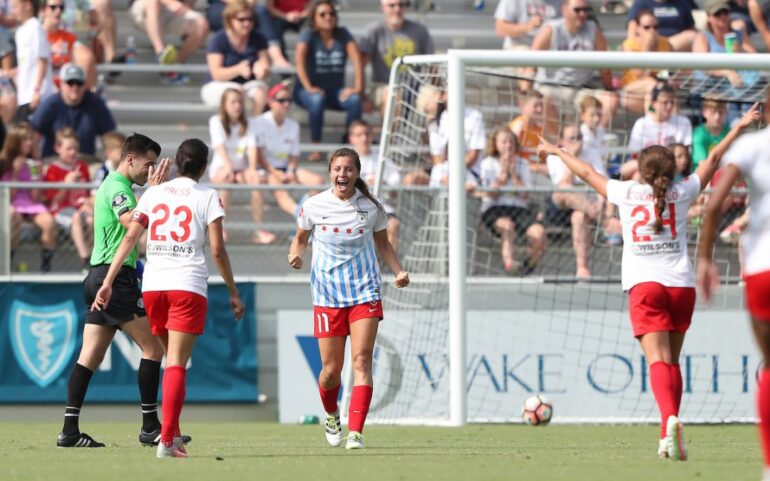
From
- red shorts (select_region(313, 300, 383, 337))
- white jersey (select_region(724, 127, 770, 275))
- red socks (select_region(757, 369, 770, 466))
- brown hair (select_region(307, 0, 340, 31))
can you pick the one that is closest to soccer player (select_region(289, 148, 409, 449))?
red shorts (select_region(313, 300, 383, 337))

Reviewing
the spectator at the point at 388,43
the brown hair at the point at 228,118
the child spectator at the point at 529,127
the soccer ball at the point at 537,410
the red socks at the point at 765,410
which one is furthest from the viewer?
the spectator at the point at 388,43

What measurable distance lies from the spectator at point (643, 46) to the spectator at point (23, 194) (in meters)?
5.89

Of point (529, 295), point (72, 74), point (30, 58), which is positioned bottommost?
point (529, 295)

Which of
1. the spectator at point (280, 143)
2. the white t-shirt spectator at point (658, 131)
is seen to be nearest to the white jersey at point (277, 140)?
the spectator at point (280, 143)

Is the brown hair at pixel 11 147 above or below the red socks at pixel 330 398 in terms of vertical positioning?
above

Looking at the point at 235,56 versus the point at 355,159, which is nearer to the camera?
the point at 355,159

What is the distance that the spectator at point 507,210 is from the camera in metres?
13.5

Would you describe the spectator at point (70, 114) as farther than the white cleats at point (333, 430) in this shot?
Yes

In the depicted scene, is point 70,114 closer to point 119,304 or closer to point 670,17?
point 119,304

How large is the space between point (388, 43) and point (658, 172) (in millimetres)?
8852

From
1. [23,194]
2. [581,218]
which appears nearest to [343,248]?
[581,218]

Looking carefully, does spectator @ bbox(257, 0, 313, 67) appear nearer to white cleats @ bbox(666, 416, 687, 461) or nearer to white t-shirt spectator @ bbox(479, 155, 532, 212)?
white t-shirt spectator @ bbox(479, 155, 532, 212)

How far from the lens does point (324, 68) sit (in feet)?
54.0

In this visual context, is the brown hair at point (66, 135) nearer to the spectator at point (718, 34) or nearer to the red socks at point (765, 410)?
the spectator at point (718, 34)
